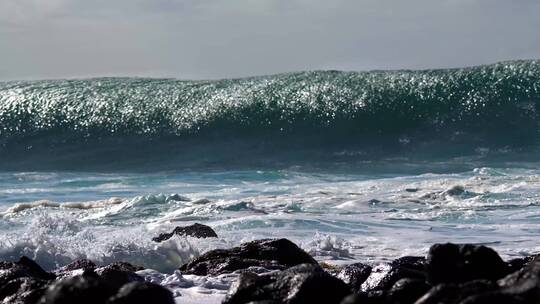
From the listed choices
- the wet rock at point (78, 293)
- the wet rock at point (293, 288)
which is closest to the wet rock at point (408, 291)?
the wet rock at point (293, 288)

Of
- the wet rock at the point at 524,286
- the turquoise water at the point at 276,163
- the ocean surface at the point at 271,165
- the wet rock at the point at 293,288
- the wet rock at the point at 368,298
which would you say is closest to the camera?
the wet rock at the point at 524,286

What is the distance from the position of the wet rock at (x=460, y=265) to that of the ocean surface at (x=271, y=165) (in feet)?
3.51

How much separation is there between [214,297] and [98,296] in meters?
1.30

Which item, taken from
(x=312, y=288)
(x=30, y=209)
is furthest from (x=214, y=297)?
(x=30, y=209)

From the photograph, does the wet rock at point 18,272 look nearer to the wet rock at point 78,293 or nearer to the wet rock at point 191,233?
the wet rock at point 78,293

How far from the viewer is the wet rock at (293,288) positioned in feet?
13.5

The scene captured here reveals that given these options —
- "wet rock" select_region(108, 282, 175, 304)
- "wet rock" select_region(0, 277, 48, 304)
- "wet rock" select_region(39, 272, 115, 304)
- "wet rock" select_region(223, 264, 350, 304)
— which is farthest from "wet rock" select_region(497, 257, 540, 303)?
"wet rock" select_region(0, 277, 48, 304)

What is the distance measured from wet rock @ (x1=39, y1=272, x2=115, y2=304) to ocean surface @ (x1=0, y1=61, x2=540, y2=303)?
1.21 m

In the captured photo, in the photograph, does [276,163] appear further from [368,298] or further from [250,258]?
[368,298]

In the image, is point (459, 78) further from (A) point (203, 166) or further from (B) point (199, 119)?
(A) point (203, 166)

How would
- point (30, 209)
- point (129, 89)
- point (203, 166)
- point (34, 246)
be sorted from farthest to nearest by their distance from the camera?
point (129, 89) → point (203, 166) → point (30, 209) → point (34, 246)

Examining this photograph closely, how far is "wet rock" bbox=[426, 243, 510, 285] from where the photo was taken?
15.0ft

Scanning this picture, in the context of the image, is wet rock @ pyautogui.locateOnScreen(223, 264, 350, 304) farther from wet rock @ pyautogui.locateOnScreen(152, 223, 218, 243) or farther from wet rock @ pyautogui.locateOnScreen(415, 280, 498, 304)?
wet rock @ pyautogui.locateOnScreen(152, 223, 218, 243)

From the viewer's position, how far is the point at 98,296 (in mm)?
3869
